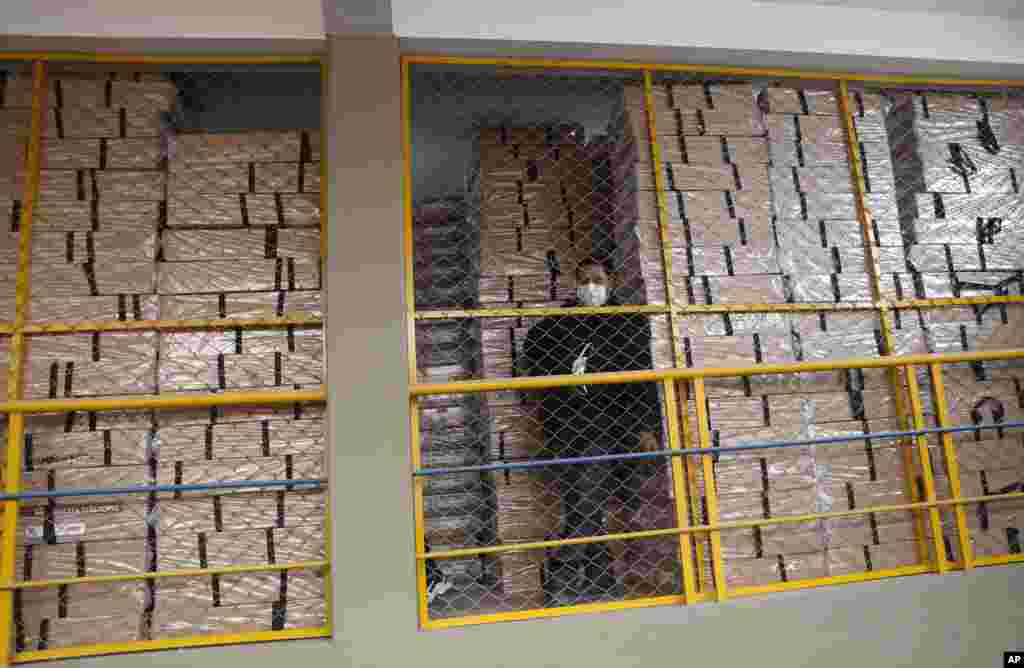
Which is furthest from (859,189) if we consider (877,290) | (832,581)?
(832,581)

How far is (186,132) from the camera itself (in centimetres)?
432

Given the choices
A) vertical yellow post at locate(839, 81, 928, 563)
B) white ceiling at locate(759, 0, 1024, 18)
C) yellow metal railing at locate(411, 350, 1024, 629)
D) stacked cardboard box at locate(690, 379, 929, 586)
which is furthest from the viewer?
white ceiling at locate(759, 0, 1024, 18)

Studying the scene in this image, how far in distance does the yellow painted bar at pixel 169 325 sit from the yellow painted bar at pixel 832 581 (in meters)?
2.62

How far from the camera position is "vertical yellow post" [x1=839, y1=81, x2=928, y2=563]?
385 cm

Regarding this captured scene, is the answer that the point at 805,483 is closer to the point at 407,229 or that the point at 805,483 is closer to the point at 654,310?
the point at 654,310

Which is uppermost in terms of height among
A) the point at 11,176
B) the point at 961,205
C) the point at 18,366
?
the point at 11,176

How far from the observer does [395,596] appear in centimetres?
308

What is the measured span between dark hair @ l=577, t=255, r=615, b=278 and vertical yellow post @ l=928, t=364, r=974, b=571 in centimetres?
189

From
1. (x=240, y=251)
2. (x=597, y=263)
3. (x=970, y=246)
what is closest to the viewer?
(x=240, y=251)

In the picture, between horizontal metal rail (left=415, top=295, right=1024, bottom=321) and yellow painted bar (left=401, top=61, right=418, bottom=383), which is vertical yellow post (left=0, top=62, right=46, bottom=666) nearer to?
yellow painted bar (left=401, top=61, right=418, bottom=383)

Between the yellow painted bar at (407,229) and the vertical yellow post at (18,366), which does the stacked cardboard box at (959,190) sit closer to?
the yellow painted bar at (407,229)

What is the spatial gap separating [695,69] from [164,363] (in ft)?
11.3

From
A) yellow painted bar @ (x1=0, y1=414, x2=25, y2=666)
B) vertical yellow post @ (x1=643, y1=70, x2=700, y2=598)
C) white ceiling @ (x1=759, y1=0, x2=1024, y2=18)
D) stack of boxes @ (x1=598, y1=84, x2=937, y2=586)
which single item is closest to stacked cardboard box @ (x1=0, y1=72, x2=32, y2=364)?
yellow painted bar @ (x1=0, y1=414, x2=25, y2=666)

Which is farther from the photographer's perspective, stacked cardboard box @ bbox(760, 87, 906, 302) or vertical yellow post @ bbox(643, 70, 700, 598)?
stacked cardboard box @ bbox(760, 87, 906, 302)
